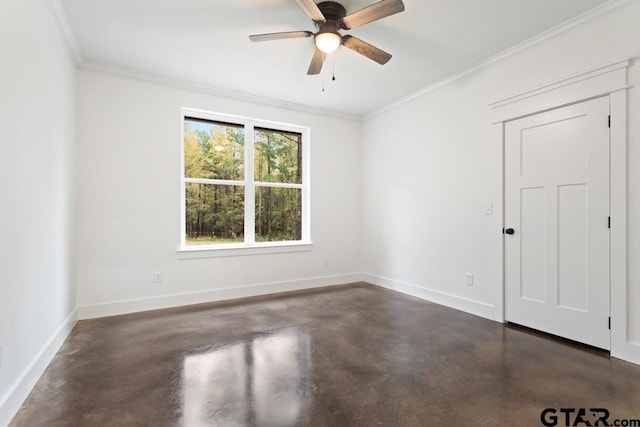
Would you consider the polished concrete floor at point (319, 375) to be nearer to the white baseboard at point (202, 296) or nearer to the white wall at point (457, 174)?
the white baseboard at point (202, 296)

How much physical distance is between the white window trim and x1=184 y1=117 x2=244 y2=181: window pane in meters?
0.08

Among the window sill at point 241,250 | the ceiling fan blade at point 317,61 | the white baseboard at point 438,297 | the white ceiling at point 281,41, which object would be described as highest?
the white ceiling at point 281,41

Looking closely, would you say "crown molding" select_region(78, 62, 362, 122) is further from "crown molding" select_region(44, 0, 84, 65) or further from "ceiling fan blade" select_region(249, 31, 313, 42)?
"ceiling fan blade" select_region(249, 31, 313, 42)

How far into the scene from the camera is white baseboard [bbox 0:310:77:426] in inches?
66.3

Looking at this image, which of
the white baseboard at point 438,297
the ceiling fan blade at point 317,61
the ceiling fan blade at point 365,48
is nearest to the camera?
the ceiling fan blade at point 365,48

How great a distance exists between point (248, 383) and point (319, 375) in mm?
485

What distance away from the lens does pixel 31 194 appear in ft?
6.86

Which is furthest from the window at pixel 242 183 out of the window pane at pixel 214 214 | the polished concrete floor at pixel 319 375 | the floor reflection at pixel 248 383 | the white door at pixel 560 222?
the white door at pixel 560 222

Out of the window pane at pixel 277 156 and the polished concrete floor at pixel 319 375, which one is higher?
the window pane at pixel 277 156

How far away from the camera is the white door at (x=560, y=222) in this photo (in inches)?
101

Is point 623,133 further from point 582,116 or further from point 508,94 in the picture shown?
point 508,94

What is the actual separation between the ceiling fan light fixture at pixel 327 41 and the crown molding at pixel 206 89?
194cm

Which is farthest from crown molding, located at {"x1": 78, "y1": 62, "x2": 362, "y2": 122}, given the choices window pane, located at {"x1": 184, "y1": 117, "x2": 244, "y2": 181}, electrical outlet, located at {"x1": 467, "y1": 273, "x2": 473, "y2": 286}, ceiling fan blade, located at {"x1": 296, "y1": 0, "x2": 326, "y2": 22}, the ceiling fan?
electrical outlet, located at {"x1": 467, "y1": 273, "x2": 473, "y2": 286}

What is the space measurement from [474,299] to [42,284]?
4.02 metres
